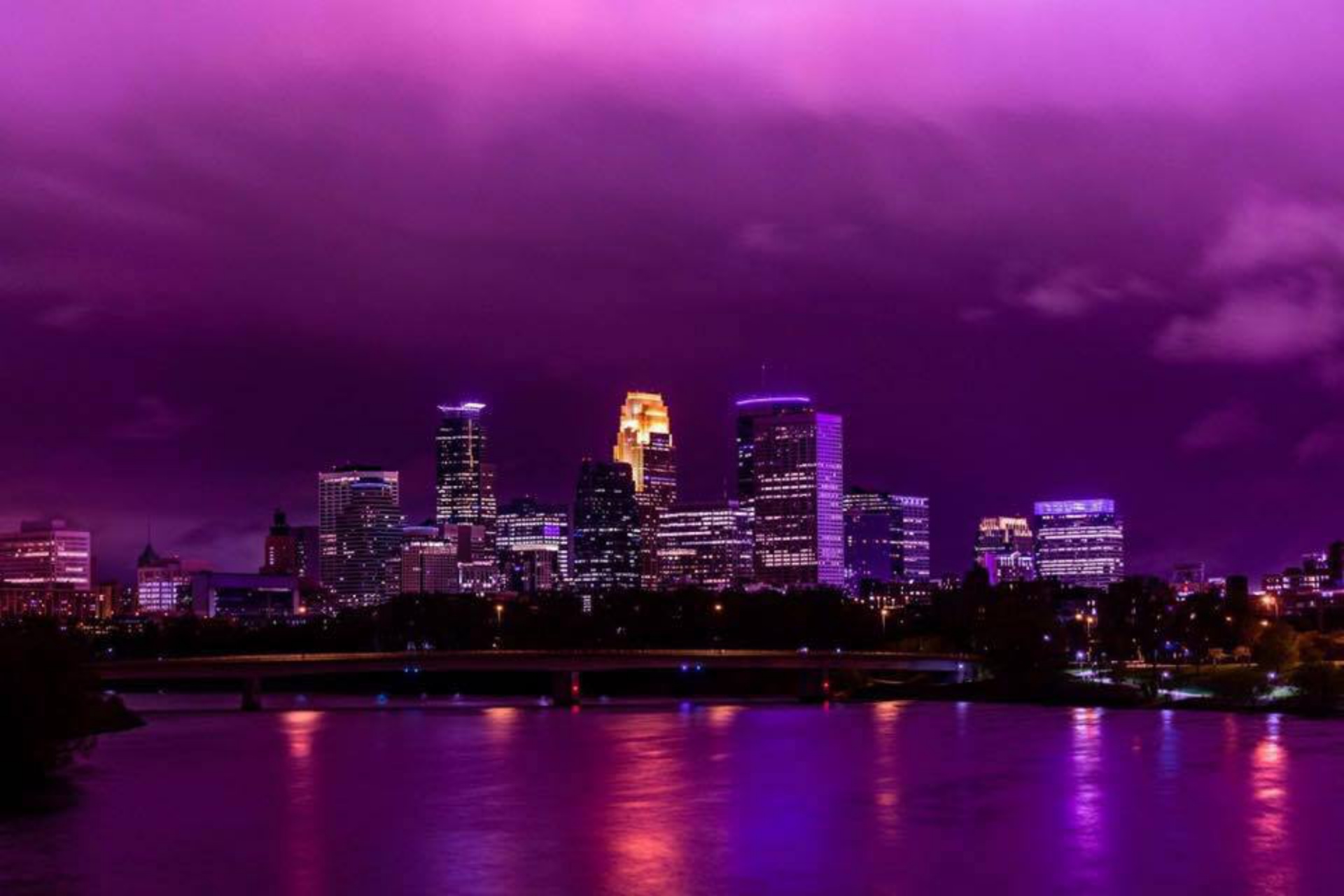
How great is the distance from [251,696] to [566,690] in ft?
84.3

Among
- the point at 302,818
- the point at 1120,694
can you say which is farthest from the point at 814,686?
the point at 302,818

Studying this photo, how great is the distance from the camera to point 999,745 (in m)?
101

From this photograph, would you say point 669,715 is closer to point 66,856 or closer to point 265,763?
point 265,763

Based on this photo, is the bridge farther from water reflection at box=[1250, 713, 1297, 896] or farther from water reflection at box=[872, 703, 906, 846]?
water reflection at box=[1250, 713, 1297, 896]

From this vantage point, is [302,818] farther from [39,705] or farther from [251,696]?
[251,696]

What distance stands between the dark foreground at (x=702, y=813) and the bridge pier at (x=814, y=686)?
42.5 meters

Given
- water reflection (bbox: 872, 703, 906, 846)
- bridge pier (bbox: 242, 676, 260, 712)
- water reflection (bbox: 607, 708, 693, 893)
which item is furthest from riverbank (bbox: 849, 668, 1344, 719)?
bridge pier (bbox: 242, 676, 260, 712)

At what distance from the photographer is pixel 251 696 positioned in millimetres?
148125

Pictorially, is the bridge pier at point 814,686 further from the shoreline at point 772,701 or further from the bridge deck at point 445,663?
the bridge deck at point 445,663

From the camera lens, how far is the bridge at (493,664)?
457 ft

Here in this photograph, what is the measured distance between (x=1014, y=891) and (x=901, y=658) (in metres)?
113

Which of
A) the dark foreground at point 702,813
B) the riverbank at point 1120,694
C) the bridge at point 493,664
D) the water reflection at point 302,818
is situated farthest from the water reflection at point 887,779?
the bridge at point 493,664

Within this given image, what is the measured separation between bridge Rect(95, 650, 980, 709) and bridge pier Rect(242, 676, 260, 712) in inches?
2.2

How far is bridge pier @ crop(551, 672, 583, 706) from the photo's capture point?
151625 millimetres
